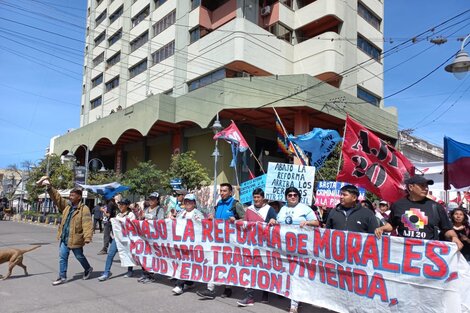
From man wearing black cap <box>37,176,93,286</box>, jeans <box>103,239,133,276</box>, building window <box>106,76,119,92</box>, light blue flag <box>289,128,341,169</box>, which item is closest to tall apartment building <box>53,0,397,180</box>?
building window <box>106,76,119,92</box>

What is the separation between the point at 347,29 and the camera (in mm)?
27312

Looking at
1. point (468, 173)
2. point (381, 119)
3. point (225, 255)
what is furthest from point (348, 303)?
point (381, 119)

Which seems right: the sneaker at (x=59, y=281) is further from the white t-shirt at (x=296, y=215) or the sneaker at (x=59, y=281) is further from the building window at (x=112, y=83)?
the building window at (x=112, y=83)

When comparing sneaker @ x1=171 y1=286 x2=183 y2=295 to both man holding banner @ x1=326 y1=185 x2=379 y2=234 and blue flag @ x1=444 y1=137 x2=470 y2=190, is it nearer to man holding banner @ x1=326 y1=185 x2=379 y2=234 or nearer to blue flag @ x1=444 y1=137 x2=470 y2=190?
man holding banner @ x1=326 y1=185 x2=379 y2=234

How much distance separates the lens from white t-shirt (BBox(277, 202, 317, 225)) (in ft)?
19.5

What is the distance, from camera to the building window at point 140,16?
3617 centimetres

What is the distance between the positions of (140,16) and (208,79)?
14.4m

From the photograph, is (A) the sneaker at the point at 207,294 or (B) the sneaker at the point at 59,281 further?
(B) the sneaker at the point at 59,281

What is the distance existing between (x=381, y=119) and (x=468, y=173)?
2031 centimetres

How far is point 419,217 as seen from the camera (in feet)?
15.7

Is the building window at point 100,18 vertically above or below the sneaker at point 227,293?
above

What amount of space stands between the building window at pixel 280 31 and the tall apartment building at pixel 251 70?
67mm

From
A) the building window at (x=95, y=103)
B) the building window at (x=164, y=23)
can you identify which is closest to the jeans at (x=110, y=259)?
the building window at (x=164, y=23)

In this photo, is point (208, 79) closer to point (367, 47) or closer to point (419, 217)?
point (367, 47)
